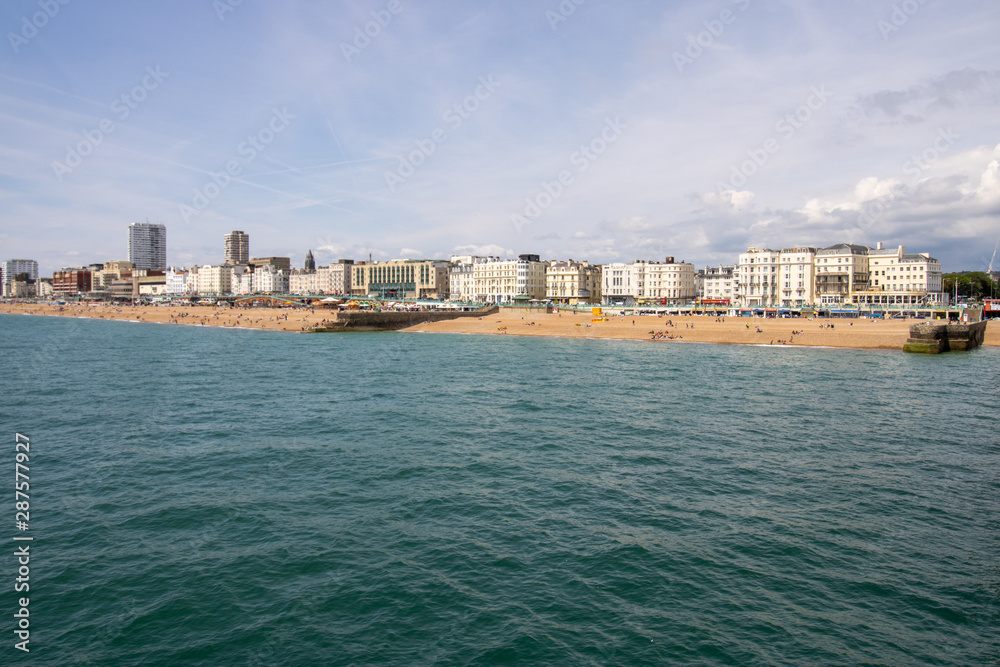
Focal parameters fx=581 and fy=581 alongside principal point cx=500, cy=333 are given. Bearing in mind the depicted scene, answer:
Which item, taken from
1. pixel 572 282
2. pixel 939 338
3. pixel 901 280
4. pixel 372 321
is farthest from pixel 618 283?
pixel 939 338

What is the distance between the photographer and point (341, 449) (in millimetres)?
20438

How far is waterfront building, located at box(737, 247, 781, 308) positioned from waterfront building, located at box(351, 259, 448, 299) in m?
85.1

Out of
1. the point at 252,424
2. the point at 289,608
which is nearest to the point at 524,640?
the point at 289,608

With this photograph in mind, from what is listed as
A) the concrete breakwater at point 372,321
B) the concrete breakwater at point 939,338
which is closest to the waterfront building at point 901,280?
the concrete breakwater at point 939,338

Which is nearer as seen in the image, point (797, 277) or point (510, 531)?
point (510, 531)

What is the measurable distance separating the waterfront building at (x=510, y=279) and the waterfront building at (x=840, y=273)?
60.1 metres

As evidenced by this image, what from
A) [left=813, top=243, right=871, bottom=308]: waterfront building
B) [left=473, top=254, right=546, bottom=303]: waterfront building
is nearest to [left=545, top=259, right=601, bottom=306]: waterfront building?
[left=473, top=254, right=546, bottom=303]: waterfront building

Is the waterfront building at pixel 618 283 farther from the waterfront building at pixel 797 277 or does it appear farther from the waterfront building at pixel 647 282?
the waterfront building at pixel 797 277

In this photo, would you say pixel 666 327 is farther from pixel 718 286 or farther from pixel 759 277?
pixel 718 286

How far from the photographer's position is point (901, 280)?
107000mm

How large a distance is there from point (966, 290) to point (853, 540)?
142295mm

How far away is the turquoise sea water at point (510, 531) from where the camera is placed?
977 centimetres

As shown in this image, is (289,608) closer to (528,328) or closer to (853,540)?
(853,540)

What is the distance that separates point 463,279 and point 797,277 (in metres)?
84.4
